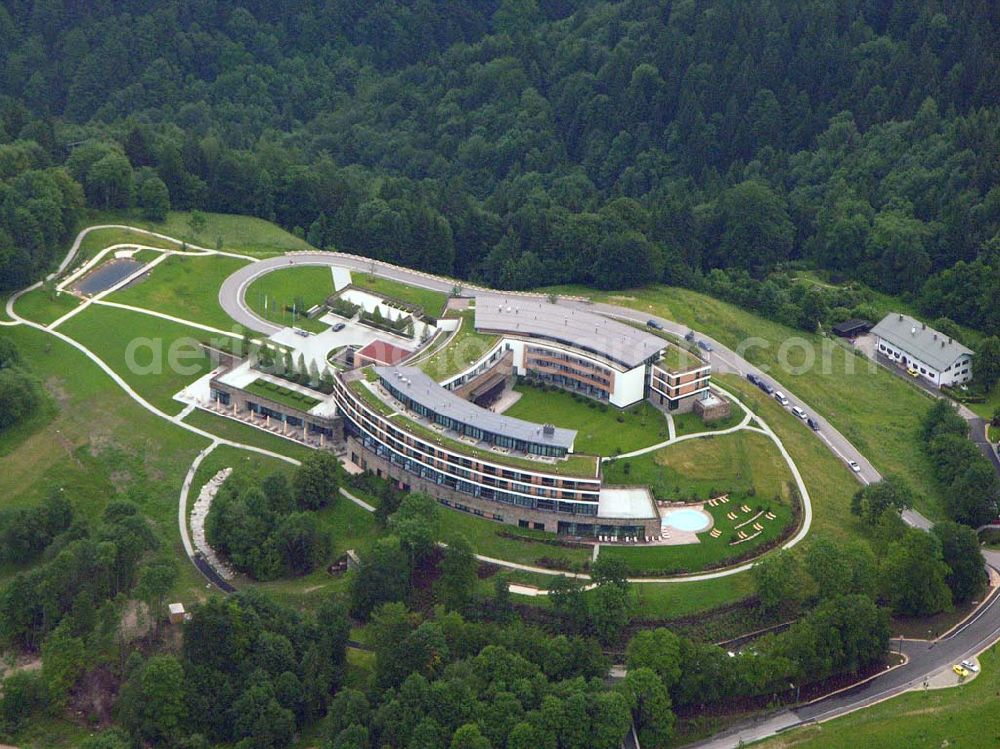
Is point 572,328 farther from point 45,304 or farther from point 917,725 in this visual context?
point 45,304

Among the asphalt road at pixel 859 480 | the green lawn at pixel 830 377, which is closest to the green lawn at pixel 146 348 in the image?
the asphalt road at pixel 859 480

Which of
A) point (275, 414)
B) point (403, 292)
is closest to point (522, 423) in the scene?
point (275, 414)

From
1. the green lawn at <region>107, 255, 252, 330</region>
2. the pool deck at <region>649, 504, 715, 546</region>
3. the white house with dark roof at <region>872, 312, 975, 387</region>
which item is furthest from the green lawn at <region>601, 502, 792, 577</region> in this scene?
the green lawn at <region>107, 255, 252, 330</region>

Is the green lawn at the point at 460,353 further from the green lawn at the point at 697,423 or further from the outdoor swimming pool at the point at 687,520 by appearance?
the outdoor swimming pool at the point at 687,520

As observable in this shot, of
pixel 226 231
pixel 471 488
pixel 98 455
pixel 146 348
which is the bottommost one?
pixel 98 455

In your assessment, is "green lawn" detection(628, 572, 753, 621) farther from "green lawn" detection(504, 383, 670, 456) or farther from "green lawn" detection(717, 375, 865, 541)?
"green lawn" detection(504, 383, 670, 456)

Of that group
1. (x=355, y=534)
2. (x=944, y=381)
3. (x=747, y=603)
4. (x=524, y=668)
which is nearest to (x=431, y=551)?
(x=355, y=534)
